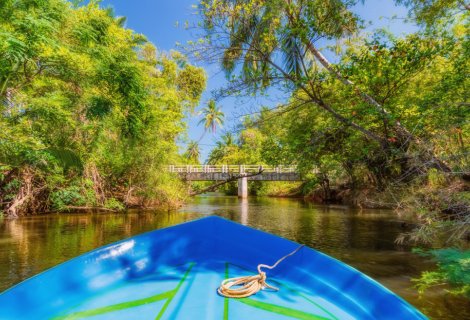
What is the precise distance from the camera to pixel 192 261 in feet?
12.9

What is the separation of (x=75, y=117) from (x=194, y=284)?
44.6 feet

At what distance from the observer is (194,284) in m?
3.21

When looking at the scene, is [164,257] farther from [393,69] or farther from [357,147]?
[357,147]

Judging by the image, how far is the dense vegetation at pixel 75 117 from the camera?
319 inches

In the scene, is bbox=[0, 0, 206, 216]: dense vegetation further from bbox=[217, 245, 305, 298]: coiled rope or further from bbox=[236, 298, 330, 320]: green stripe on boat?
bbox=[236, 298, 330, 320]: green stripe on boat

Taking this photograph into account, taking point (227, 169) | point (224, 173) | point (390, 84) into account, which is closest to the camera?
point (390, 84)

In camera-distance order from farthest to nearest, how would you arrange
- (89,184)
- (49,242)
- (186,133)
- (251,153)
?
(251,153), (186,133), (89,184), (49,242)

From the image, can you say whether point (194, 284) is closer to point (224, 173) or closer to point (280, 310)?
point (280, 310)

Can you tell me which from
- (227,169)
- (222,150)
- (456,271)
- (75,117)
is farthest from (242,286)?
(222,150)

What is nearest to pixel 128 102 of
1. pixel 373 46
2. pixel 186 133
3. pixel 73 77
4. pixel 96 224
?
pixel 73 77

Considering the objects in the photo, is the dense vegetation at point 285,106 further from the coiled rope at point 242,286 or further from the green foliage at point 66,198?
the coiled rope at point 242,286

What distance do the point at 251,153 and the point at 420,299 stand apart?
121 ft

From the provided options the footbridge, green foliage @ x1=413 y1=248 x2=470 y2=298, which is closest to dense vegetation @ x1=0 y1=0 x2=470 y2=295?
green foliage @ x1=413 y1=248 x2=470 y2=298

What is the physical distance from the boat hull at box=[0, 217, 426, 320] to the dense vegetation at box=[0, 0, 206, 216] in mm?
5355
